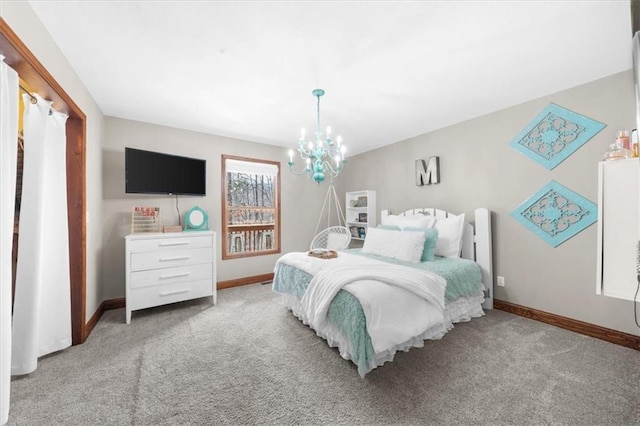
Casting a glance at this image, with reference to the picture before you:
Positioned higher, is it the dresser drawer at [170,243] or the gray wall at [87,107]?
the gray wall at [87,107]

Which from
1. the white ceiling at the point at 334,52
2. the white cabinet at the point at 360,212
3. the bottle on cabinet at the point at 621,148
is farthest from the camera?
the white cabinet at the point at 360,212

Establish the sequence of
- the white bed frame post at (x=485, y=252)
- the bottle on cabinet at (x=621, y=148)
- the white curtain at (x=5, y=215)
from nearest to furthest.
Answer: the white curtain at (x=5, y=215), the bottle on cabinet at (x=621, y=148), the white bed frame post at (x=485, y=252)

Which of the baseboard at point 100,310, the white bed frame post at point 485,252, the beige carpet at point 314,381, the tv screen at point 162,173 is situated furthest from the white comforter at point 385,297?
the tv screen at point 162,173

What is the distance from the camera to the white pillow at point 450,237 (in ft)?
9.84

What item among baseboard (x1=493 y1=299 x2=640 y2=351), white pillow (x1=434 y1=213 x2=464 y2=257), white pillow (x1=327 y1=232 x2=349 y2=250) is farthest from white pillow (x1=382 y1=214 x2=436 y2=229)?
baseboard (x1=493 y1=299 x2=640 y2=351)

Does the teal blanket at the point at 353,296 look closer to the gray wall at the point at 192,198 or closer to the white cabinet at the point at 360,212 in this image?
the white cabinet at the point at 360,212

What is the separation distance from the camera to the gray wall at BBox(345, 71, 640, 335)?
226cm

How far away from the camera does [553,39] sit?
1780 millimetres

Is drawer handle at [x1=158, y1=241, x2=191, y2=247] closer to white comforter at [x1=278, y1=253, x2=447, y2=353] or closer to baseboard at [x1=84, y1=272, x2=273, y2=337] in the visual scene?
baseboard at [x1=84, y1=272, x2=273, y2=337]

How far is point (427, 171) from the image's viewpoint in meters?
3.67

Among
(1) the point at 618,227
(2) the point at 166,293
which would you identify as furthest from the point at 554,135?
(2) the point at 166,293

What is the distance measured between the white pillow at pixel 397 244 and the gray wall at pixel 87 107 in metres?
3.03

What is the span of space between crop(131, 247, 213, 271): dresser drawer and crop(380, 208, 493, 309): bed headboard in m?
3.17

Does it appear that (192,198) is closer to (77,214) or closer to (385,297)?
(77,214)
